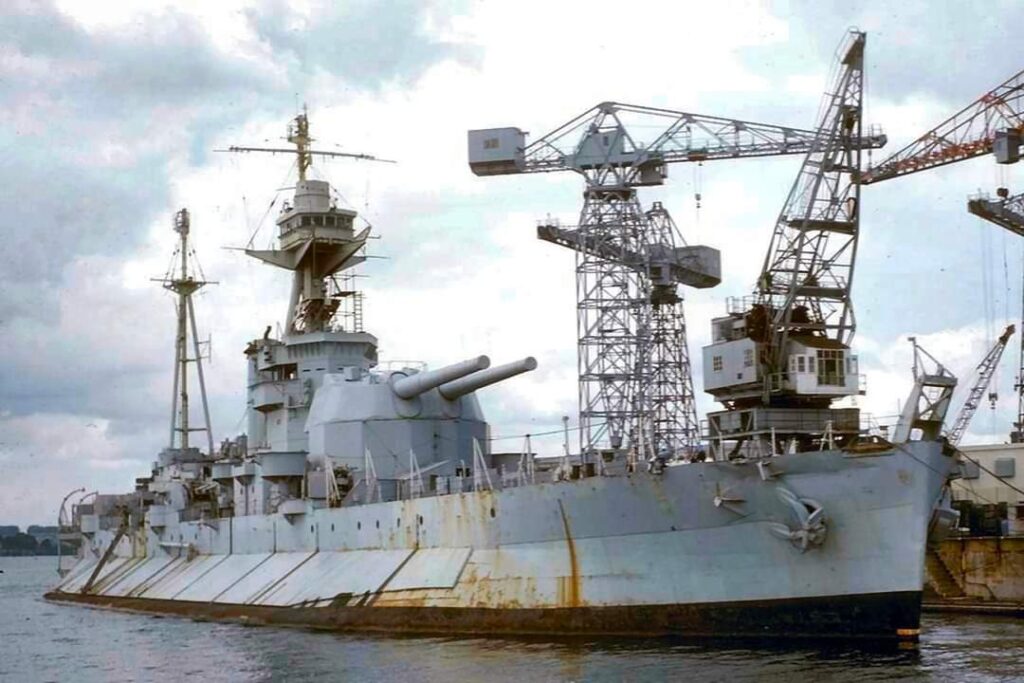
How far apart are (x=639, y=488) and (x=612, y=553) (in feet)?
6.86

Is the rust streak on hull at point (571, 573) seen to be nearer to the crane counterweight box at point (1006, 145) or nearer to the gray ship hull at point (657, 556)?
the gray ship hull at point (657, 556)

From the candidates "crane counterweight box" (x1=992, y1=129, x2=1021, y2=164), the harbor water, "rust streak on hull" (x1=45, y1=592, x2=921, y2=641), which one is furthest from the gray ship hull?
"crane counterweight box" (x1=992, y1=129, x2=1021, y2=164)

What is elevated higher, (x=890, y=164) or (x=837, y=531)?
(x=890, y=164)

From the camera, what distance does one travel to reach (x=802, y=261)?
40.2 meters

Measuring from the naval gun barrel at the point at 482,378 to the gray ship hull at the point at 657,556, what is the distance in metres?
5.19

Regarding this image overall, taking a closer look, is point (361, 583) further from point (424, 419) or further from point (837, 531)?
point (837, 531)

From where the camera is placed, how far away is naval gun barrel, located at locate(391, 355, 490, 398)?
44344 millimetres

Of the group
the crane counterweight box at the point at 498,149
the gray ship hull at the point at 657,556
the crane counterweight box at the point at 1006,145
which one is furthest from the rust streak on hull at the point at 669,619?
→ the crane counterweight box at the point at 1006,145

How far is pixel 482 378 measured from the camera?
4619 cm

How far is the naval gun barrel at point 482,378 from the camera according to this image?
43.5 m

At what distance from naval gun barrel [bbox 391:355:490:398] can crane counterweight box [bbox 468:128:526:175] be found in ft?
37.8

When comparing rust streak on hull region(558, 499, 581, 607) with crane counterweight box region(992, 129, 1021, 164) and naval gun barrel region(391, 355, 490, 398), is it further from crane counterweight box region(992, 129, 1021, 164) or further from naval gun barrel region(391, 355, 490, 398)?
crane counterweight box region(992, 129, 1021, 164)

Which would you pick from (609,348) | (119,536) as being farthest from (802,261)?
(119,536)

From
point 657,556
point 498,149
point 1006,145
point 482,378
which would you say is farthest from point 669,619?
point 1006,145
